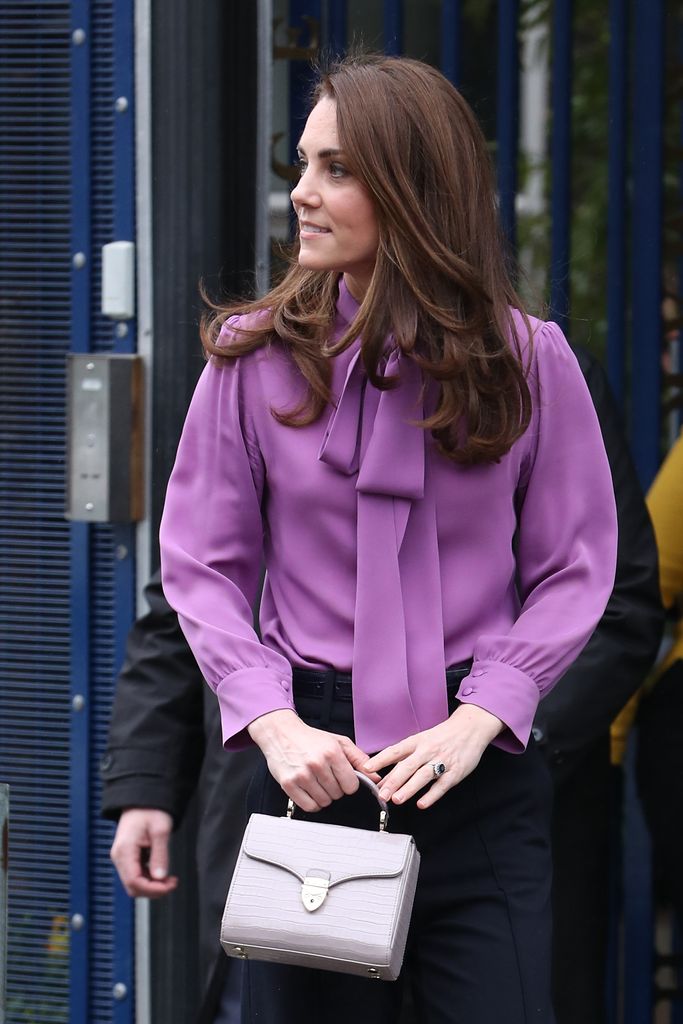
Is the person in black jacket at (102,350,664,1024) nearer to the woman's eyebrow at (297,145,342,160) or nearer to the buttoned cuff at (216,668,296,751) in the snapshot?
the buttoned cuff at (216,668,296,751)

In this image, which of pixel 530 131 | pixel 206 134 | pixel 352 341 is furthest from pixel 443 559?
pixel 530 131

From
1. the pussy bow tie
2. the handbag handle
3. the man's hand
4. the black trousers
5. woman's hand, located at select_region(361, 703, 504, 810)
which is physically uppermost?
the pussy bow tie

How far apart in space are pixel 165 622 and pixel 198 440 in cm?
80

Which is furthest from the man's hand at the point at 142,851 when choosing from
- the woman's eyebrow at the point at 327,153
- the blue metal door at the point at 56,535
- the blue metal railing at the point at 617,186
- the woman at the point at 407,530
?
the blue metal railing at the point at 617,186

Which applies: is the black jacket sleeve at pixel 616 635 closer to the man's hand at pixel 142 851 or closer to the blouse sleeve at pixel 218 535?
the man's hand at pixel 142 851

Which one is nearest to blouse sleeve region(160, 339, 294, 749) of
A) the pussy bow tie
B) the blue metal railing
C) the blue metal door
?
the pussy bow tie

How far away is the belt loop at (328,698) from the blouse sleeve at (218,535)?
5 cm

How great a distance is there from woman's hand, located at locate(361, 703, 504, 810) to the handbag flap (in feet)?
0.18

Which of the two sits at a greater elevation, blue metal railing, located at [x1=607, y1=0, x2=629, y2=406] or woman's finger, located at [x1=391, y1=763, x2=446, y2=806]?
blue metal railing, located at [x1=607, y1=0, x2=629, y2=406]

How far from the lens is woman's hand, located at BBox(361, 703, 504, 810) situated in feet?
6.99

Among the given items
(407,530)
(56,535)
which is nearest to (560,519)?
(407,530)

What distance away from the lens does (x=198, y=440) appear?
2.37 meters

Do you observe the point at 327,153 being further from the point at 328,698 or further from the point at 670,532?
the point at 670,532

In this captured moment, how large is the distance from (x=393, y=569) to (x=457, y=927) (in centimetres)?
45
